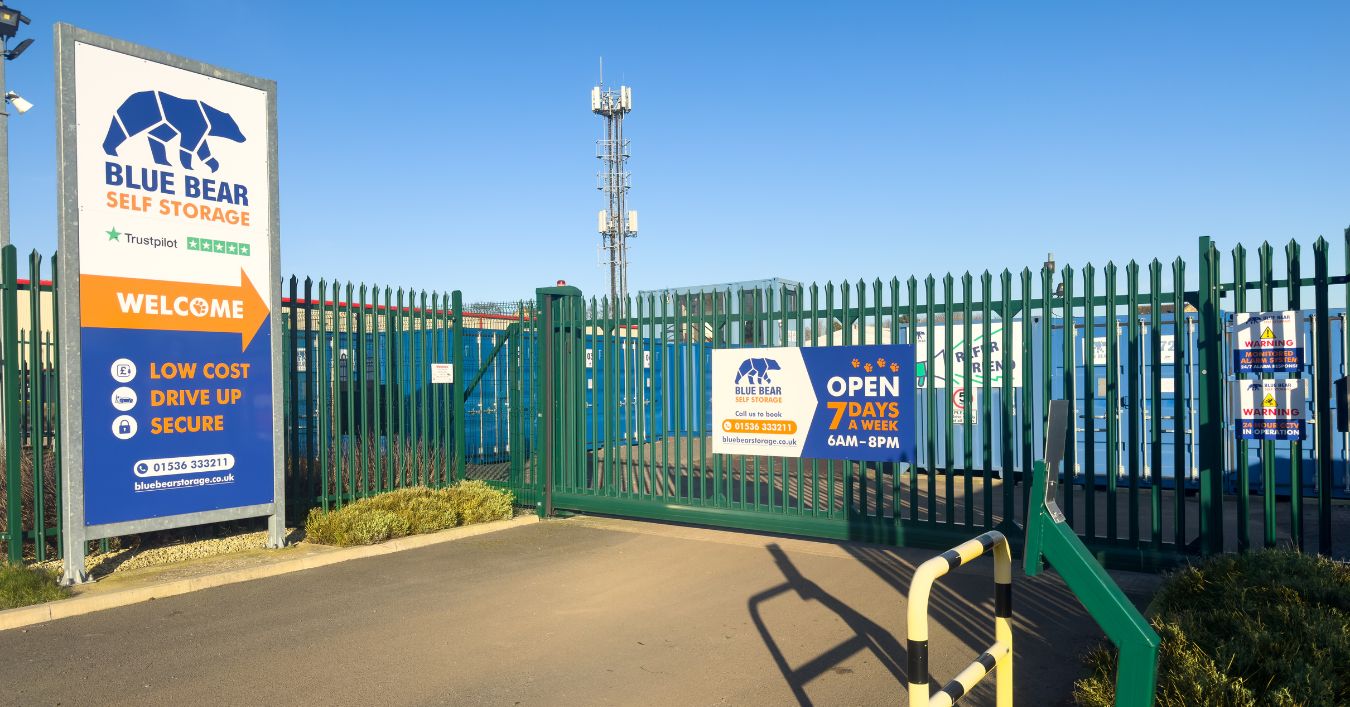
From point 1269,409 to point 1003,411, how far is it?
179 centimetres

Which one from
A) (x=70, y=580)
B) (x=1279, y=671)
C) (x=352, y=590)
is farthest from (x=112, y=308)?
(x=1279, y=671)

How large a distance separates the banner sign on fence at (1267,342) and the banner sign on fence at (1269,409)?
0.11 metres

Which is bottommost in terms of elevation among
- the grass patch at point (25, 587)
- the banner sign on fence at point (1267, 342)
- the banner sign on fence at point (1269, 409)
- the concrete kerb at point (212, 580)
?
the concrete kerb at point (212, 580)

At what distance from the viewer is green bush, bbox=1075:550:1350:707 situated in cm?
392

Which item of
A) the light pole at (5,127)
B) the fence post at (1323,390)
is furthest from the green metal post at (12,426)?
the fence post at (1323,390)

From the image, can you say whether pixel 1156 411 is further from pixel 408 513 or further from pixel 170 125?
pixel 170 125

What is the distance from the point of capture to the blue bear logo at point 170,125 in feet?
25.3

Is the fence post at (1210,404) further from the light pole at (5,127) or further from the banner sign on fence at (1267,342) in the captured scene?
the light pole at (5,127)

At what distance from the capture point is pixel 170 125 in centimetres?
805

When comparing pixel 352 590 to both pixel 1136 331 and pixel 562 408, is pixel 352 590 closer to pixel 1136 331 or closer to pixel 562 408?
pixel 562 408

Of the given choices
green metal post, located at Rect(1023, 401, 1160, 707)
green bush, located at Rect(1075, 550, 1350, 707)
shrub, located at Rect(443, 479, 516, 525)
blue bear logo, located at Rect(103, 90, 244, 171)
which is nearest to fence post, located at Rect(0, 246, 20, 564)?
blue bear logo, located at Rect(103, 90, 244, 171)

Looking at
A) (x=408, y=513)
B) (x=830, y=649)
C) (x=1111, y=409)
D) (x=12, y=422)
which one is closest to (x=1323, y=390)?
(x=1111, y=409)

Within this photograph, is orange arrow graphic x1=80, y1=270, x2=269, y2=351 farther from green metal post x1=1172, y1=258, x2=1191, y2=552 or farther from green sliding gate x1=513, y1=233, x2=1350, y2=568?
green metal post x1=1172, y1=258, x2=1191, y2=552

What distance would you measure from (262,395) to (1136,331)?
7.41 m
